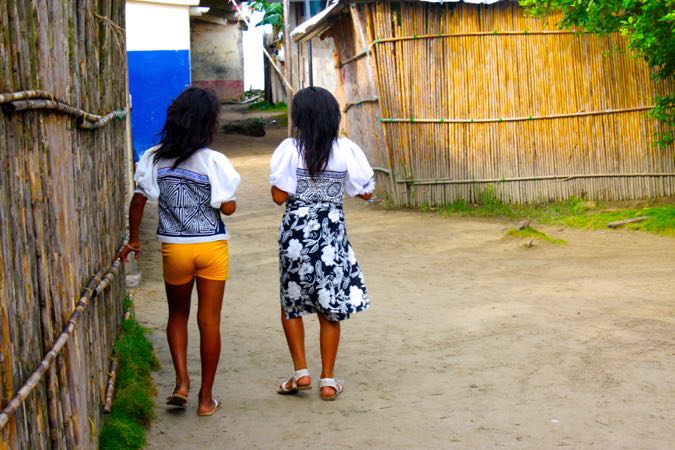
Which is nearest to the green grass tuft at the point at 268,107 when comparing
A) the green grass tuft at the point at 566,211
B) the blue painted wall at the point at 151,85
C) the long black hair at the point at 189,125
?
the blue painted wall at the point at 151,85

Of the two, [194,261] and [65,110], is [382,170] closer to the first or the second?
[194,261]

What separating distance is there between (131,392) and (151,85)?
36.4ft

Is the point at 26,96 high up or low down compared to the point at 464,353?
up

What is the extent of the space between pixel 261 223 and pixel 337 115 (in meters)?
6.03

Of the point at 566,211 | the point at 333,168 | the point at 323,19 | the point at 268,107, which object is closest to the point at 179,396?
the point at 333,168

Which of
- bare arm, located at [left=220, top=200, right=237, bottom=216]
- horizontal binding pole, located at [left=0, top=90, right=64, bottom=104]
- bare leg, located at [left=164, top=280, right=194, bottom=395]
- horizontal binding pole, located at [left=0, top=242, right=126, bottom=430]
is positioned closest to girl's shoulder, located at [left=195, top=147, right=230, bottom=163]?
bare arm, located at [left=220, top=200, right=237, bottom=216]

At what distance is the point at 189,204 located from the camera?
4520 mm

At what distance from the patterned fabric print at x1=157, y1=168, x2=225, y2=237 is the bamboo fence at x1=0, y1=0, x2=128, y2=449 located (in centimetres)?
36

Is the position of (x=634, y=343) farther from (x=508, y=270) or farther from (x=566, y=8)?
(x=566, y=8)

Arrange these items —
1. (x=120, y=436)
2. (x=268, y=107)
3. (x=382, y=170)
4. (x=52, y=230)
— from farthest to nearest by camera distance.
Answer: (x=268, y=107), (x=382, y=170), (x=120, y=436), (x=52, y=230)

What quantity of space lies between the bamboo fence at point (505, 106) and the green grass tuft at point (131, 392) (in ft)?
19.3

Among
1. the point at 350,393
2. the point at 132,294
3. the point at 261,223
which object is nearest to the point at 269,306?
the point at 132,294

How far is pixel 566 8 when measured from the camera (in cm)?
962

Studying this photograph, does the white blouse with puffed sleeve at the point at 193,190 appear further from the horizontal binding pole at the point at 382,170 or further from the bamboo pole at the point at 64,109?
the horizontal binding pole at the point at 382,170
